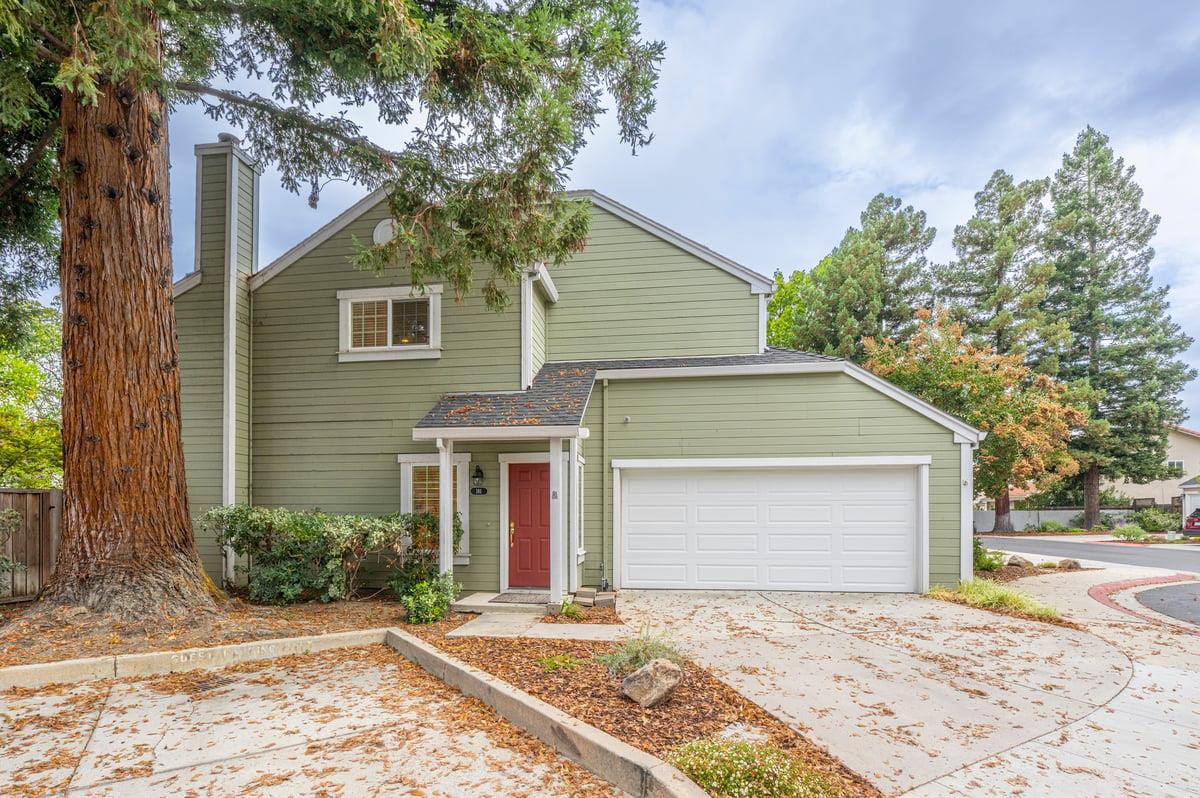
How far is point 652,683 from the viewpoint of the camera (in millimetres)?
4230

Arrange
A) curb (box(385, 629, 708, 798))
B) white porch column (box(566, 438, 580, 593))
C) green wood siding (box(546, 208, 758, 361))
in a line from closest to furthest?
curb (box(385, 629, 708, 798)) < white porch column (box(566, 438, 580, 593)) < green wood siding (box(546, 208, 758, 361))

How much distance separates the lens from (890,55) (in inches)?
434

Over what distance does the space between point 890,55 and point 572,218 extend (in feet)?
24.2

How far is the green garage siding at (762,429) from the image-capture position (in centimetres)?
927

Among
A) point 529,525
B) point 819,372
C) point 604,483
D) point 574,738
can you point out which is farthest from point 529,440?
point 574,738

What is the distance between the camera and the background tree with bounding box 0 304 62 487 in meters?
12.3

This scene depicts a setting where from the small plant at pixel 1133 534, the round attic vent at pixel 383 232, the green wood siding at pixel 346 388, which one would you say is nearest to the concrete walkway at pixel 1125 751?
the green wood siding at pixel 346 388

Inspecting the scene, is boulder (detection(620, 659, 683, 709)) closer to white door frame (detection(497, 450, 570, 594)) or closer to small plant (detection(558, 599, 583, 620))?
small plant (detection(558, 599, 583, 620))

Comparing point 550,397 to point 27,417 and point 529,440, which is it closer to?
point 529,440

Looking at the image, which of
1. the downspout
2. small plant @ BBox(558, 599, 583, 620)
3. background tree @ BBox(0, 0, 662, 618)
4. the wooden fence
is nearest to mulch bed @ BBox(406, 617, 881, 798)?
small plant @ BBox(558, 599, 583, 620)

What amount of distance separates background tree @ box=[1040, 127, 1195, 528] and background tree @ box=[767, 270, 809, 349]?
10.5m

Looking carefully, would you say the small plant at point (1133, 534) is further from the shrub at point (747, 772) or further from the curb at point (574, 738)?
the curb at point (574, 738)

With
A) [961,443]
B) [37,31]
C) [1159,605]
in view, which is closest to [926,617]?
[961,443]

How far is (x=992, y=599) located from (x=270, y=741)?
28.6 ft
